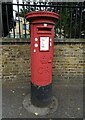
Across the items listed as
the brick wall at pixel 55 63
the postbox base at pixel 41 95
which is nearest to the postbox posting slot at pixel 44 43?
the postbox base at pixel 41 95

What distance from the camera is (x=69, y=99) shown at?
169 inches

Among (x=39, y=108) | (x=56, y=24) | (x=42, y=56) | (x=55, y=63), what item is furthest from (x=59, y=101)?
(x=56, y=24)

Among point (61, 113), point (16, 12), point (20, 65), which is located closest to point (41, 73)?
point (61, 113)

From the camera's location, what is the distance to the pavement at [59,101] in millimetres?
3771

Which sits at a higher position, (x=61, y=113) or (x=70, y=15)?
(x=70, y=15)

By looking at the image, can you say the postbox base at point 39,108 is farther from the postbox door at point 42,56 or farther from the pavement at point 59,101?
the postbox door at point 42,56

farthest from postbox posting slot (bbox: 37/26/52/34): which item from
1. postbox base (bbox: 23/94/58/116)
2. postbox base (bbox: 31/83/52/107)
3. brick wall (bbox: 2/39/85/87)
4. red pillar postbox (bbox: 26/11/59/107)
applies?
postbox base (bbox: 23/94/58/116)

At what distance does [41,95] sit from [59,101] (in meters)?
0.57

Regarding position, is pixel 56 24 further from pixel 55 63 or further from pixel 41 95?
pixel 41 95

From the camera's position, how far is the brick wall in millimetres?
4750

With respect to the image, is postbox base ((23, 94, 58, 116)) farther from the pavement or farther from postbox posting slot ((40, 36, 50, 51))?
postbox posting slot ((40, 36, 50, 51))

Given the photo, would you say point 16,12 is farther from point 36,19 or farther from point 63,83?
point 63,83

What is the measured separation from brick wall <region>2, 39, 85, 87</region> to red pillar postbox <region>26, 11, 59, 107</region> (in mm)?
1010

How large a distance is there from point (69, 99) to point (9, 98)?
4.26 feet
